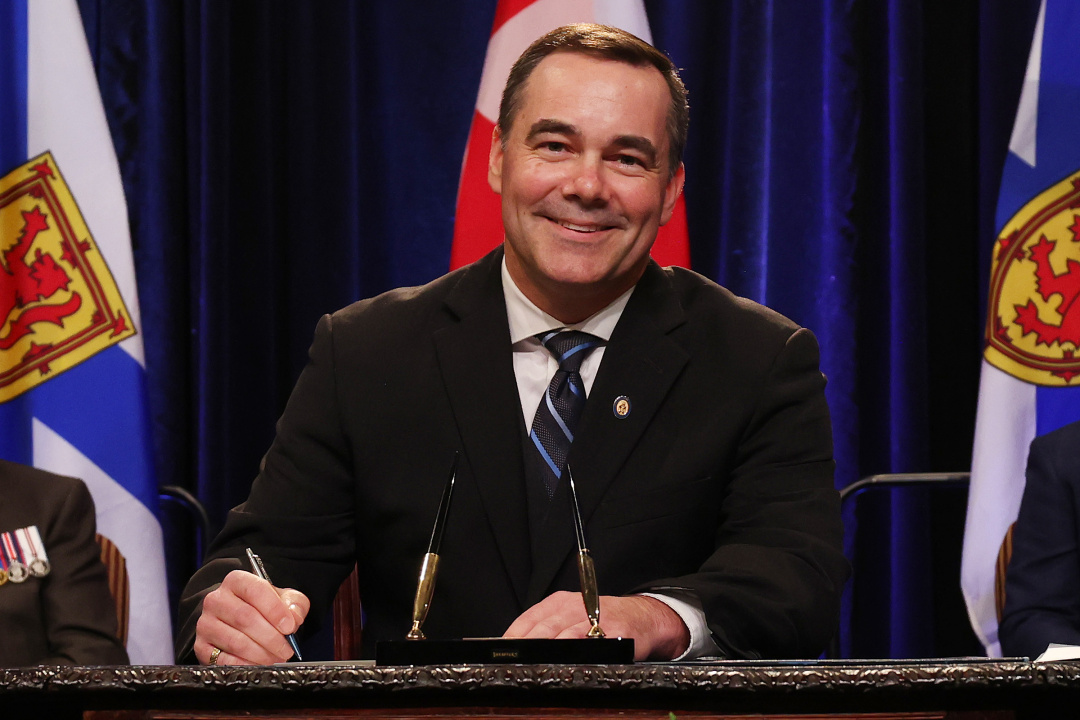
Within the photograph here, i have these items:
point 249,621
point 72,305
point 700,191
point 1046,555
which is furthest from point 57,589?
point 1046,555

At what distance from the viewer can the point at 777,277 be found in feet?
9.62

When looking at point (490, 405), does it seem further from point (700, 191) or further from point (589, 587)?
point (700, 191)

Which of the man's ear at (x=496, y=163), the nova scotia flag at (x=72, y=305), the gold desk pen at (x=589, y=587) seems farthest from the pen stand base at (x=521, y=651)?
the nova scotia flag at (x=72, y=305)

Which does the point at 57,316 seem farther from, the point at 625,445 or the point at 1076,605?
the point at 1076,605

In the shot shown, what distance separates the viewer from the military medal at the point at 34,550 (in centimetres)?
215

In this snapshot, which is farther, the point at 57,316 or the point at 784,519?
the point at 57,316

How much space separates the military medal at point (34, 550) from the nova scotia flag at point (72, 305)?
1.48 feet

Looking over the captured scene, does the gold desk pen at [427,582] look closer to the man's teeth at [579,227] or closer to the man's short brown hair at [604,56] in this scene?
the man's teeth at [579,227]

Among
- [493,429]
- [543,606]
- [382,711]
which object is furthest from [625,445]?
[382,711]

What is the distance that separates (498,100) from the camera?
2816mm

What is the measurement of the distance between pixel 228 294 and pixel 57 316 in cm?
47

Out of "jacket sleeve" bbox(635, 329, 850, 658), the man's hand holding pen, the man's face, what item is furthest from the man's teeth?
the man's hand holding pen

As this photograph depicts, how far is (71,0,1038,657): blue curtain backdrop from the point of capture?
9.32 ft

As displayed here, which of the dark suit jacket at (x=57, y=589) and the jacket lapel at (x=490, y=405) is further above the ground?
the jacket lapel at (x=490, y=405)
